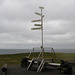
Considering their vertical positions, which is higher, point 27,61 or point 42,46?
point 42,46

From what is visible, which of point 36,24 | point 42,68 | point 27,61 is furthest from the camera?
point 27,61

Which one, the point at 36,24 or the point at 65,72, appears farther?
the point at 36,24

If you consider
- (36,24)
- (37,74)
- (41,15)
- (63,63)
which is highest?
(41,15)

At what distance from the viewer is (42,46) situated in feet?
37.8

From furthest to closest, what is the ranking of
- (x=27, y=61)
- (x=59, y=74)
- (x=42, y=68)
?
(x=27, y=61) < (x=42, y=68) < (x=59, y=74)

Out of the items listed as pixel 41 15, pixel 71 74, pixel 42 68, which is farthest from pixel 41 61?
pixel 41 15

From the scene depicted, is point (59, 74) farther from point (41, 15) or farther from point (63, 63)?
point (41, 15)

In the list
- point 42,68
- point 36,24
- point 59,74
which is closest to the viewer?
Answer: point 59,74

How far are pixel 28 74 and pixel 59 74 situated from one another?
1.92 meters

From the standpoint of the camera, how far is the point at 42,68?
1098 cm

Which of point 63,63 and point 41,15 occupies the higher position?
point 41,15

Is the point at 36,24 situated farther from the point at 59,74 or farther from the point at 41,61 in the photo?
the point at 59,74

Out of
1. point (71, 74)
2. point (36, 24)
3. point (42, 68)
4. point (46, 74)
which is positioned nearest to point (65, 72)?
point (71, 74)

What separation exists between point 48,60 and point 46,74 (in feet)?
7.05
